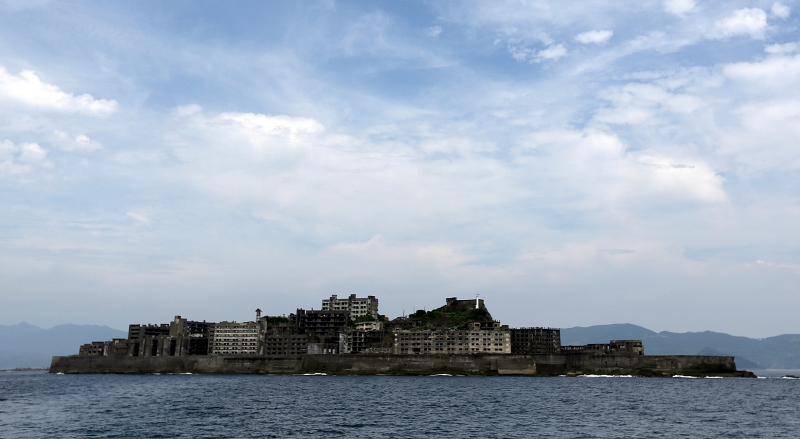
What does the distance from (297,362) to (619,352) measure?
334ft

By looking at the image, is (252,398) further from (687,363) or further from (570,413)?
(687,363)

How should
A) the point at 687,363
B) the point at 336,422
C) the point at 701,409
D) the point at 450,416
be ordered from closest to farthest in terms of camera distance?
the point at 336,422 < the point at 450,416 < the point at 701,409 < the point at 687,363

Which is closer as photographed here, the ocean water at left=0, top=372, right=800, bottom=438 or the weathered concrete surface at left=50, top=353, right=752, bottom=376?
the ocean water at left=0, top=372, right=800, bottom=438

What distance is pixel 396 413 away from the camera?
8562 centimetres

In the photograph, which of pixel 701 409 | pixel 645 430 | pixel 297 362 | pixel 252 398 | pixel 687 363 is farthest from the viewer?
pixel 297 362

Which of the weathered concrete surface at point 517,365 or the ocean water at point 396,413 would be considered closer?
the ocean water at point 396,413

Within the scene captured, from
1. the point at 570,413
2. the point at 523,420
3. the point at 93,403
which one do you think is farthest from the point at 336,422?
the point at 93,403

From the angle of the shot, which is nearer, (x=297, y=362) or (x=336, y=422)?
(x=336, y=422)

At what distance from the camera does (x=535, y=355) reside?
623 feet

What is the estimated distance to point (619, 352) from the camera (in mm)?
198875

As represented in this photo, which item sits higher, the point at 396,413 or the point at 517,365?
the point at 517,365

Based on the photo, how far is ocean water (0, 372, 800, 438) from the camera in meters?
67.2

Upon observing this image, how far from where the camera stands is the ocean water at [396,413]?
Result: 67250 mm

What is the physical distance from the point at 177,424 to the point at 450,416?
1334 inches
